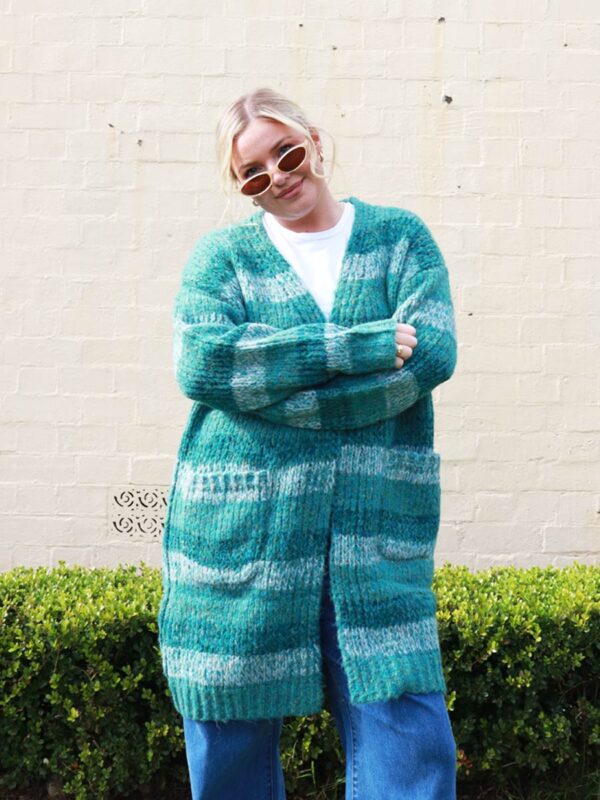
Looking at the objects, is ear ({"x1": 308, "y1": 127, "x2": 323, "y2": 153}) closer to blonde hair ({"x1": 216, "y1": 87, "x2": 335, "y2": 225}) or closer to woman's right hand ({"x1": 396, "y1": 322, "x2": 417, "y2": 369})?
blonde hair ({"x1": 216, "y1": 87, "x2": 335, "y2": 225})

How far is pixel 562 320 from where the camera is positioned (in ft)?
15.1

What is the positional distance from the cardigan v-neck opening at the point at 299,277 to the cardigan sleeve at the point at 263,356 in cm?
8

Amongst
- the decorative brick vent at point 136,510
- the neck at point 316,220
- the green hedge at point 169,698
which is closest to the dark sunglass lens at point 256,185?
the neck at point 316,220

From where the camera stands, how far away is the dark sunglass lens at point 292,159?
2297 mm

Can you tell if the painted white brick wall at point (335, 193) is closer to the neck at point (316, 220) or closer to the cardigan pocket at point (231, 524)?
the neck at point (316, 220)

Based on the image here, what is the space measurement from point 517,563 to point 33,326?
90.5 inches

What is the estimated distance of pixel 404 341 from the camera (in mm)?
2207

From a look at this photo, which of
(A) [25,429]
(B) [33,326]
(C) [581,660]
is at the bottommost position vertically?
(C) [581,660]

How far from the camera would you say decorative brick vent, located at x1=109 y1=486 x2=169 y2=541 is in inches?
180

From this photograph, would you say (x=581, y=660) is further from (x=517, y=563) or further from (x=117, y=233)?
(x=117, y=233)

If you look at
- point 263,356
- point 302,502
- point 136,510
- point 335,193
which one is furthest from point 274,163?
point 136,510

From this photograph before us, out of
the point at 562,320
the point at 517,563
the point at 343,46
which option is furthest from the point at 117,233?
the point at 517,563

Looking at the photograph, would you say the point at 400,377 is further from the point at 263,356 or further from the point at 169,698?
the point at 169,698

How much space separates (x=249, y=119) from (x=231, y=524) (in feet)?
2.84
